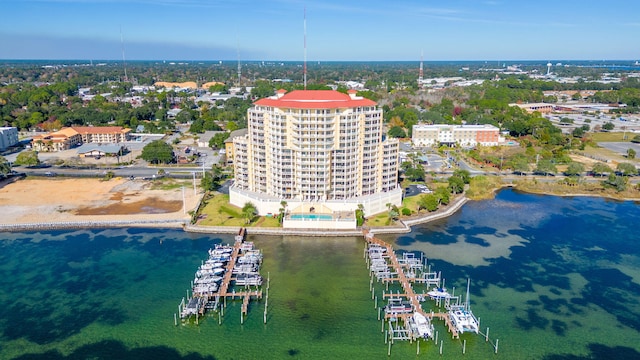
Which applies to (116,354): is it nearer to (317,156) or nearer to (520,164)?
(317,156)

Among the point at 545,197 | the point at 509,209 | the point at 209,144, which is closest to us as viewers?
the point at 509,209

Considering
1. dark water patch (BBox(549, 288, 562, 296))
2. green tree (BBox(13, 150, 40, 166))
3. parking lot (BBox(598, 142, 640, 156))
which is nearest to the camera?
dark water patch (BBox(549, 288, 562, 296))

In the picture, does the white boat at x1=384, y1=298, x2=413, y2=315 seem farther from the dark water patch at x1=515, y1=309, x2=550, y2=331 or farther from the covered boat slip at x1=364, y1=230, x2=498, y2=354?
the dark water patch at x1=515, y1=309, x2=550, y2=331

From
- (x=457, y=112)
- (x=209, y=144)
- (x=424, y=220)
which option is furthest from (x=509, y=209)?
(x=457, y=112)

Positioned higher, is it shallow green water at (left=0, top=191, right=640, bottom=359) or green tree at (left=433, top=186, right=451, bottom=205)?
green tree at (left=433, top=186, right=451, bottom=205)

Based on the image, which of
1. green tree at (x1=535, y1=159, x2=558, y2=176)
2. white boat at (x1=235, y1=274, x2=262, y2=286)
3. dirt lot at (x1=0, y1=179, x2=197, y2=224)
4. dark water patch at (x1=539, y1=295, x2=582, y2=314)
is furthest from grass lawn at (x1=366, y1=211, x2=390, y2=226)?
green tree at (x1=535, y1=159, x2=558, y2=176)

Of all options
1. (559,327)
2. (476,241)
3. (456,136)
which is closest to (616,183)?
(476,241)

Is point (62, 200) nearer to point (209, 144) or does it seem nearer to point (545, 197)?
point (209, 144)
